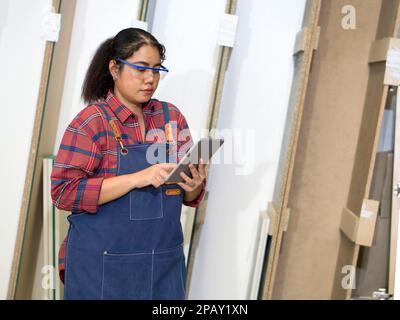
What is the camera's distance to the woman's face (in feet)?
6.14

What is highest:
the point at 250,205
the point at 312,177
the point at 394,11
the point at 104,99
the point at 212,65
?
the point at 394,11

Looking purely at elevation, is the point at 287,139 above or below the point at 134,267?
above

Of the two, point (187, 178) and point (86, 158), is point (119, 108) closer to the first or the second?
point (86, 158)

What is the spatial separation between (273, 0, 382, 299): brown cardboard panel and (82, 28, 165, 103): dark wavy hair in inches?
45.0

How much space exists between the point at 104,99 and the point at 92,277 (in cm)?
63

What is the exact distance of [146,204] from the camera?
1.83 metres

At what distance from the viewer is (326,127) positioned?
2.84 meters

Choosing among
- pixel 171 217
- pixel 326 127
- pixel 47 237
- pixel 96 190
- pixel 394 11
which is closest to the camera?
pixel 96 190

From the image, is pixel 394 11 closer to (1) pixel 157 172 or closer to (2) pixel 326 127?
(2) pixel 326 127

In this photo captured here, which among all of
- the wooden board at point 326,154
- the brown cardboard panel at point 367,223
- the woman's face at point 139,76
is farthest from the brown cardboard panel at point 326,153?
the woman's face at point 139,76

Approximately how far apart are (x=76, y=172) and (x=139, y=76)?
0.39 meters

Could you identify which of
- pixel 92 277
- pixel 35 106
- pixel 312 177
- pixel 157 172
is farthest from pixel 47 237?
pixel 312 177

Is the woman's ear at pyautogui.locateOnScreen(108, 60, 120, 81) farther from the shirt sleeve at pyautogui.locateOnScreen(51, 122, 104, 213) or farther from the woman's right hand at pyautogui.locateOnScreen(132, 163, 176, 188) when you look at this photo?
the woman's right hand at pyautogui.locateOnScreen(132, 163, 176, 188)

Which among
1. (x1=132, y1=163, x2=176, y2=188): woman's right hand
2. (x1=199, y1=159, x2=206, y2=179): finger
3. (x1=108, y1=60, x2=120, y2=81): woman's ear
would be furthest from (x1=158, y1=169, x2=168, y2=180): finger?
(x1=108, y1=60, x2=120, y2=81): woman's ear
